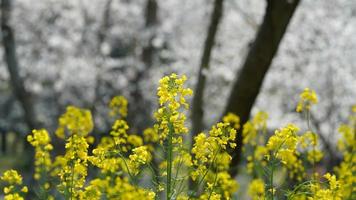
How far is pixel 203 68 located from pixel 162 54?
10964 mm

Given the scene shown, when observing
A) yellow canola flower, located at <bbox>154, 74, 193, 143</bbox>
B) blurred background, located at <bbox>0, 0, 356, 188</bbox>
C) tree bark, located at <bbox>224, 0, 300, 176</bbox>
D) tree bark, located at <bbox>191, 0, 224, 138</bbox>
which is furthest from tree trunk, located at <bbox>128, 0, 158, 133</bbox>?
yellow canola flower, located at <bbox>154, 74, 193, 143</bbox>

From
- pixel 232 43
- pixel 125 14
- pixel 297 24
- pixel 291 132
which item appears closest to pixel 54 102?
pixel 125 14

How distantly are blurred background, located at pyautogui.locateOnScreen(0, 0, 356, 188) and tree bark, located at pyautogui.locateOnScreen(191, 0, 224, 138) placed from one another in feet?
9.58

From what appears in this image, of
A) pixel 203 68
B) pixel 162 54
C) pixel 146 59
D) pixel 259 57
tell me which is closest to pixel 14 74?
pixel 203 68

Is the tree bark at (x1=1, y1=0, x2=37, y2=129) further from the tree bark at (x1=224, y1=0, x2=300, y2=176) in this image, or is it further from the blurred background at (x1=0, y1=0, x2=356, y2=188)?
the tree bark at (x1=224, y1=0, x2=300, y2=176)

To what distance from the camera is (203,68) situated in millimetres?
7621

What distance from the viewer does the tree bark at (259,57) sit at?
5.54m

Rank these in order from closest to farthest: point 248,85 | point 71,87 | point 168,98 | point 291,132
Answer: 1. point 168,98
2. point 291,132
3. point 248,85
4. point 71,87

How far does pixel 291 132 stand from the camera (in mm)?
3191

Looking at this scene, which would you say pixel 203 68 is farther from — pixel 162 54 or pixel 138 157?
pixel 162 54

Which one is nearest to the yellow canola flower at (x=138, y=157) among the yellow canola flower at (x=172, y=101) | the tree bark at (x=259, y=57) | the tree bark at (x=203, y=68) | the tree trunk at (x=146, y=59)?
the yellow canola flower at (x=172, y=101)

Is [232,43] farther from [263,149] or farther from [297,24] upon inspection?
[263,149]

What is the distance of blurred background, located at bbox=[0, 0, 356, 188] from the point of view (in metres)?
14.6

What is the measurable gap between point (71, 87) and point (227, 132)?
19.8 m
